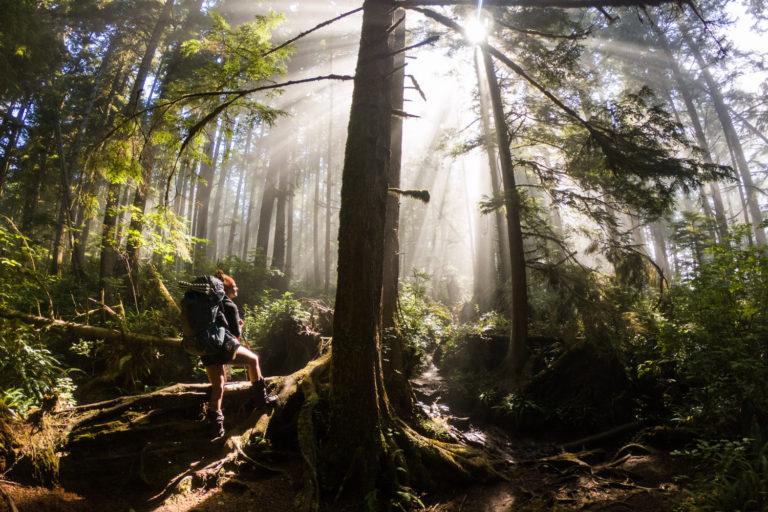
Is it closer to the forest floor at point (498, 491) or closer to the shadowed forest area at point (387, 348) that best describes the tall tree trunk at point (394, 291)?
the shadowed forest area at point (387, 348)

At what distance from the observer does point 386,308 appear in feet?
21.1

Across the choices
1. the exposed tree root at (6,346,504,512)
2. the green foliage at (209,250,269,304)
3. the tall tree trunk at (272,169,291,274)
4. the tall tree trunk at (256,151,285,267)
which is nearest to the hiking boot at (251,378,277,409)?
the exposed tree root at (6,346,504,512)

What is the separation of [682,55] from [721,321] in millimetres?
27294

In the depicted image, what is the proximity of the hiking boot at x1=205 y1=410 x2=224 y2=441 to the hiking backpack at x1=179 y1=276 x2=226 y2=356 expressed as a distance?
2.97ft

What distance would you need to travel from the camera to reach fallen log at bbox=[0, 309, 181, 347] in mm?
4936

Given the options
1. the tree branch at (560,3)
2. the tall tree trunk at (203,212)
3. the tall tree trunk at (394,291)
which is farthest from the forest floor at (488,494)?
the tall tree trunk at (203,212)

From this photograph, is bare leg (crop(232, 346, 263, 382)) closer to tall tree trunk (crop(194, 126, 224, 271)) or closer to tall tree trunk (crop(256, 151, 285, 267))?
tall tree trunk (crop(194, 126, 224, 271))

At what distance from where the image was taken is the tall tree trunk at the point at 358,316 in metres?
3.64

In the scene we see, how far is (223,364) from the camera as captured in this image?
15.1ft

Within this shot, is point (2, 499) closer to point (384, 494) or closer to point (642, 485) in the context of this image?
point (384, 494)

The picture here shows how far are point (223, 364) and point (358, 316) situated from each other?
7.58ft

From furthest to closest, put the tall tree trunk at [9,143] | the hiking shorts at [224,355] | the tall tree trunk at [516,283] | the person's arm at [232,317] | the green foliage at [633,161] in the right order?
the tall tree trunk at [9,143], the tall tree trunk at [516,283], the green foliage at [633,161], the person's arm at [232,317], the hiking shorts at [224,355]

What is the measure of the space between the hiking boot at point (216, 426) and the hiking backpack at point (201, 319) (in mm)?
905

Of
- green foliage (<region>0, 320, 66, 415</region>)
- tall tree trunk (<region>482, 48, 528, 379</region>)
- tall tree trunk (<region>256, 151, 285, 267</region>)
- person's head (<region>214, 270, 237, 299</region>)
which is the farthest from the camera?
tall tree trunk (<region>256, 151, 285, 267</region>)
